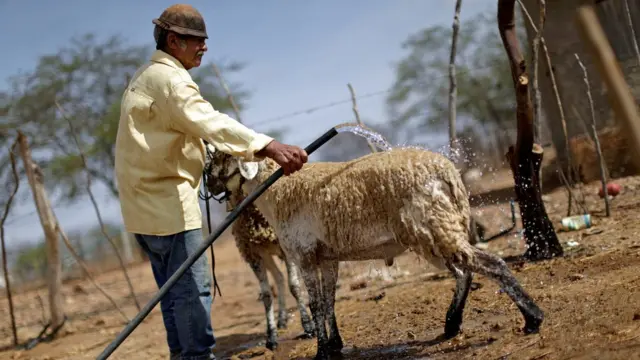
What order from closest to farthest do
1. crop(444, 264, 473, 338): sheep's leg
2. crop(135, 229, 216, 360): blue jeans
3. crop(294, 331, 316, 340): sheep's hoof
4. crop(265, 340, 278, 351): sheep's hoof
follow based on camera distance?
crop(135, 229, 216, 360): blue jeans, crop(444, 264, 473, 338): sheep's leg, crop(265, 340, 278, 351): sheep's hoof, crop(294, 331, 316, 340): sheep's hoof

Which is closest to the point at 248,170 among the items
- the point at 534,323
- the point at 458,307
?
the point at 458,307

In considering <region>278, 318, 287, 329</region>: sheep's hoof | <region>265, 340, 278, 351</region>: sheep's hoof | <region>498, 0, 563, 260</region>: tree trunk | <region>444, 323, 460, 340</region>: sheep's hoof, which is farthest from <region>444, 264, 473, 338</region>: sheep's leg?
<region>278, 318, 287, 329</region>: sheep's hoof

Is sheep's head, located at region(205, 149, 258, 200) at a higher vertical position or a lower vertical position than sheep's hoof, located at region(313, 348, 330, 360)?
higher

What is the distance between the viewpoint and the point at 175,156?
385 centimetres

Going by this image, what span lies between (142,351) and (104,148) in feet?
49.8

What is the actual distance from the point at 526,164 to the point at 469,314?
198 centimetres

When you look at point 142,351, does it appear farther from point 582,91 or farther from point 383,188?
point 582,91

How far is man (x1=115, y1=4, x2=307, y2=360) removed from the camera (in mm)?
3652

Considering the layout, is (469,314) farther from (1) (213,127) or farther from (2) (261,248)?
(1) (213,127)

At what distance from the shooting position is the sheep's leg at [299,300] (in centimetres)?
664

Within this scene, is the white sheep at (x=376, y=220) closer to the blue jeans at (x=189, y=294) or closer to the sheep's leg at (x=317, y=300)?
the sheep's leg at (x=317, y=300)

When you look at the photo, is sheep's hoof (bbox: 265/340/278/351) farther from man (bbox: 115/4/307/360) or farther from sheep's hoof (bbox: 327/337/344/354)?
man (bbox: 115/4/307/360)

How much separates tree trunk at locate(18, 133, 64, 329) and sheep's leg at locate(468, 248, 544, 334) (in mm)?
6372

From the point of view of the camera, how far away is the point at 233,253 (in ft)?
57.7
